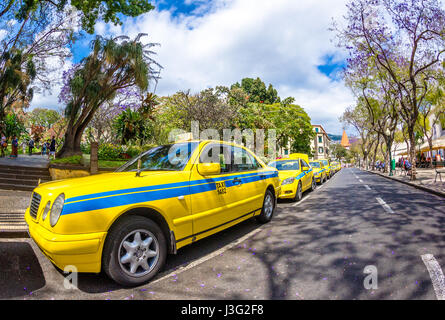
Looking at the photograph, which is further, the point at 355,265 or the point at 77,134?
the point at 77,134

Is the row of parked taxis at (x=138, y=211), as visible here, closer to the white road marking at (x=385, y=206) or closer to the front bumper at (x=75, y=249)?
the front bumper at (x=75, y=249)

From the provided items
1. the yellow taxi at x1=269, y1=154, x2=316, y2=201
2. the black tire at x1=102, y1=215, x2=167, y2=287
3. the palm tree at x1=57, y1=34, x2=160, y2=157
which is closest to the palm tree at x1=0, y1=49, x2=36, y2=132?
the palm tree at x1=57, y1=34, x2=160, y2=157

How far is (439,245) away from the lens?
4199mm

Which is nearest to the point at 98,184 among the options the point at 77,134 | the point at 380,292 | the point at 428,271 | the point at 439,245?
the point at 380,292

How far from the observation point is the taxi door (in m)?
3.88

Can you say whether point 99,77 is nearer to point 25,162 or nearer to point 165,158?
point 25,162

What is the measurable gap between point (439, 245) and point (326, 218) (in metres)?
2.37

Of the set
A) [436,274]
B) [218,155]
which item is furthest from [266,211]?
[436,274]

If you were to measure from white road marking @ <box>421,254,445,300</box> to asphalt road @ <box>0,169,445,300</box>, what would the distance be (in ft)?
0.04

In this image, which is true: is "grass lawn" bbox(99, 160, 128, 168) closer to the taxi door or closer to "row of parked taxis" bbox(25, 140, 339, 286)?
"row of parked taxis" bbox(25, 140, 339, 286)

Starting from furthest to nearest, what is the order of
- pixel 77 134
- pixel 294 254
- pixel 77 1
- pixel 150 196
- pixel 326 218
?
pixel 77 134 < pixel 77 1 < pixel 326 218 < pixel 294 254 < pixel 150 196

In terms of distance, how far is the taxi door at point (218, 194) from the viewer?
12.7 feet
